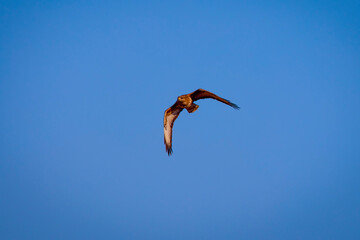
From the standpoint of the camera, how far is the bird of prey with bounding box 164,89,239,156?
1570 centimetres

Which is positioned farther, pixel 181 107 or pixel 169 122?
pixel 169 122

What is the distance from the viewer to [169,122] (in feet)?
59.6

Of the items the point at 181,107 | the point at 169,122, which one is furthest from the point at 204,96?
the point at 169,122

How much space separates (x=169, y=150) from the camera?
59.6ft

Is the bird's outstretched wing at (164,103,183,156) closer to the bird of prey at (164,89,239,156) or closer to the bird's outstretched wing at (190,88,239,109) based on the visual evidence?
the bird of prey at (164,89,239,156)

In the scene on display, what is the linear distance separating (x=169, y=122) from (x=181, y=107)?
1.22 metres

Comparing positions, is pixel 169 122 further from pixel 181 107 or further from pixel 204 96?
pixel 204 96

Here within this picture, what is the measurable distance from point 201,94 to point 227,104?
1.45 meters

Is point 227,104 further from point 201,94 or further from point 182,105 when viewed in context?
point 182,105

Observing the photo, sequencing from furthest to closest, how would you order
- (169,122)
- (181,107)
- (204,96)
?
(169,122), (181,107), (204,96)

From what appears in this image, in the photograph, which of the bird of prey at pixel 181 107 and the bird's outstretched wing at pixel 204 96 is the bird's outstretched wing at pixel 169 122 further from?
the bird's outstretched wing at pixel 204 96

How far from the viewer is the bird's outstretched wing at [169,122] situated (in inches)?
699

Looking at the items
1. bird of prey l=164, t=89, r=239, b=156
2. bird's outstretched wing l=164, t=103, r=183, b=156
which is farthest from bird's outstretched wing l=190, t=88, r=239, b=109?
bird's outstretched wing l=164, t=103, r=183, b=156

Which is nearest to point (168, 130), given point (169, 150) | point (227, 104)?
point (169, 150)
